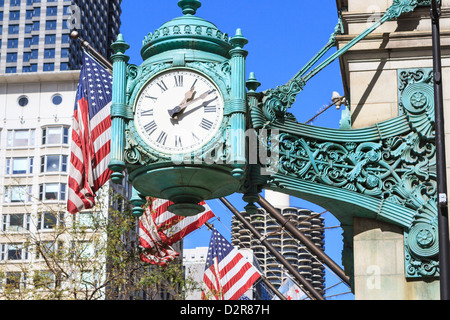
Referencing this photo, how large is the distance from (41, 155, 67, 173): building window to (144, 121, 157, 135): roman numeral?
8388cm

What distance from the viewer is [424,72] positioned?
14.7 m

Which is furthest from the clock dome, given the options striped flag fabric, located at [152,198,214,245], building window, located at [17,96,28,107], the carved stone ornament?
building window, located at [17,96,28,107]

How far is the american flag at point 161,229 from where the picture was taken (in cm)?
3156

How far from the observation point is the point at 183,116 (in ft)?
44.6

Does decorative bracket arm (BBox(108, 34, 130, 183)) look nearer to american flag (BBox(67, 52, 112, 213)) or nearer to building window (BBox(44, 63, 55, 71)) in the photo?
american flag (BBox(67, 52, 112, 213))

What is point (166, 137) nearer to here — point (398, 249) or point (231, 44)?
point (231, 44)

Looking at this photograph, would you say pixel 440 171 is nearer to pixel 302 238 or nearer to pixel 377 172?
pixel 377 172

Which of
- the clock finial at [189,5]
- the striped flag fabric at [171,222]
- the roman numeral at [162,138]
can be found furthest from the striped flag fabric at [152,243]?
the roman numeral at [162,138]

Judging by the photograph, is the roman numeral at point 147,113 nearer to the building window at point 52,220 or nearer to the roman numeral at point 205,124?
the roman numeral at point 205,124

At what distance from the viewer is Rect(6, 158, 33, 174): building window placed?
9831cm

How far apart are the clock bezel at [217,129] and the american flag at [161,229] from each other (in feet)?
56.5

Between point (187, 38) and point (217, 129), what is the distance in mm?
1446

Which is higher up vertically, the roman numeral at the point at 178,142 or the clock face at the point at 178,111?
Result: the clock face at the point at 178,111

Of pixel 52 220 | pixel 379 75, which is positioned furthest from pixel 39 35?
pixel 379 75
